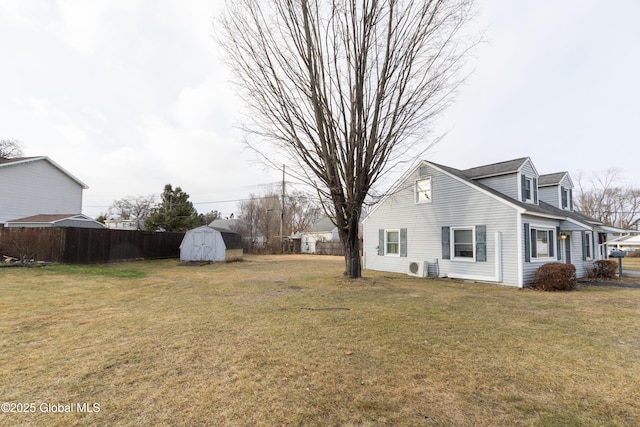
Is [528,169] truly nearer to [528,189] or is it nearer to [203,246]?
[528,189]

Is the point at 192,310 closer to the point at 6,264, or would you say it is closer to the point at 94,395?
the point at 94,395

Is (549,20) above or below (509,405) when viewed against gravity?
above

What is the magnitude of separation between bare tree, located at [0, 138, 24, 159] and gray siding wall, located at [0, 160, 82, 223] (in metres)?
12.2

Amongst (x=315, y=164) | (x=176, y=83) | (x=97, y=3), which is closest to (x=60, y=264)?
(x=176, y=83)

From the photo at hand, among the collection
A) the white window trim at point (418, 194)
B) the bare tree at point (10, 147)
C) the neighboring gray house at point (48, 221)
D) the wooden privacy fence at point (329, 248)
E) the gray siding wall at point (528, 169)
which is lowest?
the wooden privacy fence at point (329, 248)

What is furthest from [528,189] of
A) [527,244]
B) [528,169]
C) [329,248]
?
[329,248]

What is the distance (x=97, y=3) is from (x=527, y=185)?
16238mm

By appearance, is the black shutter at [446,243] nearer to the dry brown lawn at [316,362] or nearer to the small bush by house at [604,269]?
the dry brown lawn at [316,362]

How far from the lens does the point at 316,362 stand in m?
3.67

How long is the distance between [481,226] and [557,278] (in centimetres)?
288

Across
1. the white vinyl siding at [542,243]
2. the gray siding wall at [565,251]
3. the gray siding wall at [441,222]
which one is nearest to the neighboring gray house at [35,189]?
the gray siding wall at [441,222]

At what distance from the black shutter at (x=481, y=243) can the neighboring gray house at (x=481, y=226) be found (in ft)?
0.11

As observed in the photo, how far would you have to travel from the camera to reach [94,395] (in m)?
2.79

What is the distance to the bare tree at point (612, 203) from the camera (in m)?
37.5
